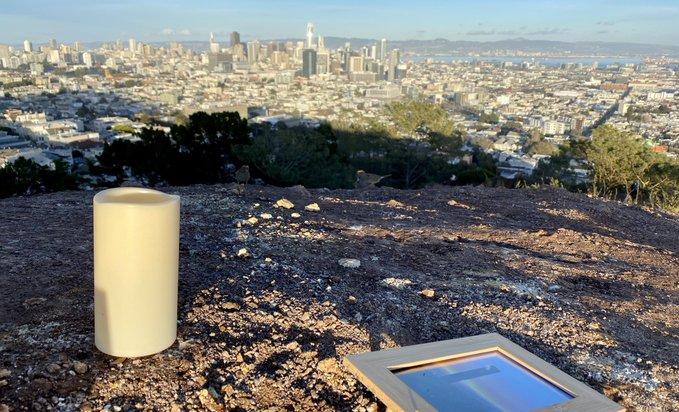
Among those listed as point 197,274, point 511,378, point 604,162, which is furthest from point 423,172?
point 511,378

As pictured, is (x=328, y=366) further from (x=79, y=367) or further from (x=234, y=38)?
(x=234, y=38)

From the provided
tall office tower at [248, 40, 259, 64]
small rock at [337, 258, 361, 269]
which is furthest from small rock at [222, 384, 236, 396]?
tall office tower at [248, 40, 259, 64]

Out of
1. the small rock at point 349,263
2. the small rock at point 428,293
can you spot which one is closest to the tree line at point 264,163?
the small rock at point 349,263

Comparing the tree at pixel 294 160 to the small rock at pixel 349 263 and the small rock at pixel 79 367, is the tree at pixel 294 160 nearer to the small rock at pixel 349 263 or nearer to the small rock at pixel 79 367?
the small rock at pixel 349 263

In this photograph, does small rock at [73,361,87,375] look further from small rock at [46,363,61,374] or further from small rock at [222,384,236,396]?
small rock at [222,384,236,396]

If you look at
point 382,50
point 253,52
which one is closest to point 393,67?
point 382,50
